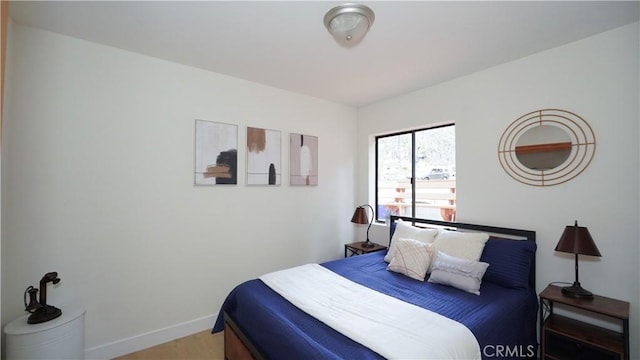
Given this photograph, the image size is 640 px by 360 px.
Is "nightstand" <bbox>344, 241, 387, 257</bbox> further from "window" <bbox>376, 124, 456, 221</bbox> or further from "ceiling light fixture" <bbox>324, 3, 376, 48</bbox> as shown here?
"ceiling light fixture" <bbox>324, 3, 376, 48</bbox>

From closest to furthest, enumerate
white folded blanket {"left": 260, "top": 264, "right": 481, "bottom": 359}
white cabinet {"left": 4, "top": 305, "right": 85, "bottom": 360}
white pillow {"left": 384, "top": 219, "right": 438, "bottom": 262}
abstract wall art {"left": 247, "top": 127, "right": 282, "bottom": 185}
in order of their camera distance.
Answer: white folded blanket {"left": 260, "top": 264, "right": 481, "bottom": 359}, white cabinet {"left": 4, "top": 305, "right": 85, "bottom": 360}, white pillow {"left": 384, "top": 219, "right": 438, "bottom": 262}, abstract wall art {"left": 247, "top": 127, "right": 282, "bottom": 185}

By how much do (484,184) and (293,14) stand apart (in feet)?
7.38

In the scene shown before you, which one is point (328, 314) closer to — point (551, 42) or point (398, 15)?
point (398, 15)

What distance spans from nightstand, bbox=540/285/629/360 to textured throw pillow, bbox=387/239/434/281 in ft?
2.63

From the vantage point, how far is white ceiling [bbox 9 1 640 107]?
1.74 meters

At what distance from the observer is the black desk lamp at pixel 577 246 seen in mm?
1848

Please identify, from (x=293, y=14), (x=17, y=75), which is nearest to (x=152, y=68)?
(x=17, y=75)

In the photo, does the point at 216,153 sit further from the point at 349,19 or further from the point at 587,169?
the point at 587,169

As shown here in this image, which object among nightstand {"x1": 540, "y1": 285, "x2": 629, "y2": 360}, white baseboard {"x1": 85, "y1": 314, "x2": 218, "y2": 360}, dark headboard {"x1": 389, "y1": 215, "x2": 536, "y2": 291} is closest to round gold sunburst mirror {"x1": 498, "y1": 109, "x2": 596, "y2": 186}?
dark headboard {"x1": 389, "y1": 215, "x2": 536, "y2": 291}

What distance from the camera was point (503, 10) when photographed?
1760 millimetres

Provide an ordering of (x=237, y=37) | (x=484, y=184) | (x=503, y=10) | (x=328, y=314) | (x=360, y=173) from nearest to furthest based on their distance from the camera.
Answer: (x=328, y=314) → (x=503, y=10) → (x=237, y=37) → (x=484, y=184) → (x=360, y=173)

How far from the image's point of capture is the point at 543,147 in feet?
7.48

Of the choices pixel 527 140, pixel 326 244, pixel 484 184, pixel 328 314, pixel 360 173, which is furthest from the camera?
pixel 360 173

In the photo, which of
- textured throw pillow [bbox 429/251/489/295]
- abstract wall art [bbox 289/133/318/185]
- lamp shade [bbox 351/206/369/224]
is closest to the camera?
textured throw pillow [bbox 429/251/489/295]
